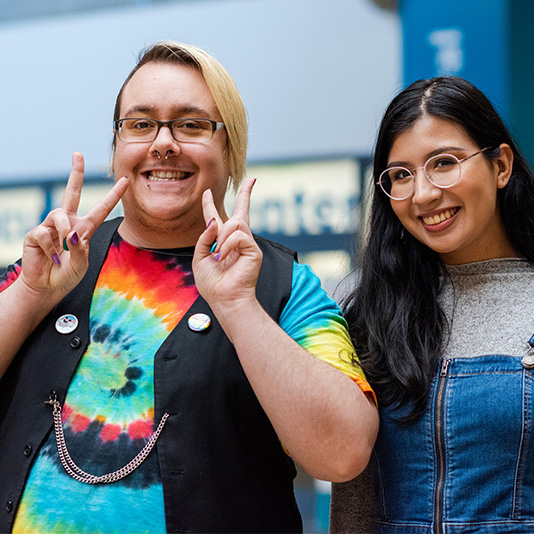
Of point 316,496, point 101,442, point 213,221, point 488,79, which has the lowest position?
point 316,496

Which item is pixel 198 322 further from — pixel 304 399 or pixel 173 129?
pixel 173 129

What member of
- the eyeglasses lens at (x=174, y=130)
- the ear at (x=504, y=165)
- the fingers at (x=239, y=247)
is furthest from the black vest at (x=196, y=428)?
the ear at (x=504, y=165)

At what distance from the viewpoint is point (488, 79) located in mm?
3074

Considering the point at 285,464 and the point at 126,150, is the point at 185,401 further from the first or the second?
the point at 126,150

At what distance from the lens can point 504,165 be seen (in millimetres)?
1832

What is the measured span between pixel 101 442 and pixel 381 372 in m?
0.64

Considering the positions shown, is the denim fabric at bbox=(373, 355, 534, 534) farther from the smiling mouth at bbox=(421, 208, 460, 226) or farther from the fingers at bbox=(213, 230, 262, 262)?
the fingers at bbox=(213, 230, 262, 262)

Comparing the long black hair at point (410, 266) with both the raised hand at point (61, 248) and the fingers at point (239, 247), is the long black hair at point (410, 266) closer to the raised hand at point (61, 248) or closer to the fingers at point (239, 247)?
the fingers at point (239, 247)

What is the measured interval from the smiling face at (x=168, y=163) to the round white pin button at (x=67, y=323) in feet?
0.85

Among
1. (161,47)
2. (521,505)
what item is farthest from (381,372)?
(161,47)

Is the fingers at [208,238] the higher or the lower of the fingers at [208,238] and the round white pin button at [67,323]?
the higher

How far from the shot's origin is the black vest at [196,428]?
61.5 inches

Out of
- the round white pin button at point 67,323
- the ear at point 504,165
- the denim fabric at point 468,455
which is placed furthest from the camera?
the ear at point 504,165

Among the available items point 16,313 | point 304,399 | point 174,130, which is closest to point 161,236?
point 174,130
